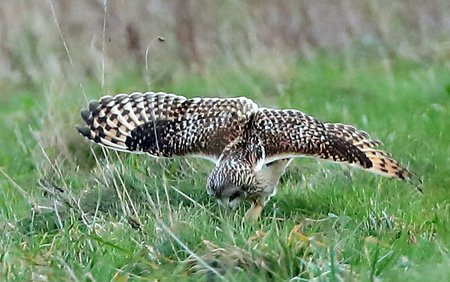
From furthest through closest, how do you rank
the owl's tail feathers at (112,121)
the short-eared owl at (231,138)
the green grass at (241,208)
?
the owl's tail feathers at (112,121) < the short-eared owl at (231,138) < the green grass at (241,208)

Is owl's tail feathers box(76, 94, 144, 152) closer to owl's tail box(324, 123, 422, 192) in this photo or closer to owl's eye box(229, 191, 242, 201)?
owl's eye box(229, 191, 242, 201)

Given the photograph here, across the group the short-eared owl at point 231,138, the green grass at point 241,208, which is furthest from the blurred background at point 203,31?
the short-eared owl at point 231,138

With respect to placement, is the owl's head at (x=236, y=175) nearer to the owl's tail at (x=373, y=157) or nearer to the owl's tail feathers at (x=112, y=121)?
the owl's tail at (x=373, y=157)

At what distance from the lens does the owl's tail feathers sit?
706 centimetres

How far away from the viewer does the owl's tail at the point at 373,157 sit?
662 cm

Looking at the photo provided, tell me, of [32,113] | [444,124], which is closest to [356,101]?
[444,124]

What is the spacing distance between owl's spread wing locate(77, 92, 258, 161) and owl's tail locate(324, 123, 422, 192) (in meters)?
0.53

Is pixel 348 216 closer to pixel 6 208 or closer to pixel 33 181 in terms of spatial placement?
pixel 6 208

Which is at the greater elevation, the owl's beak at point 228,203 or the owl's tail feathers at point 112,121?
the owl's tail feathers at point 112,121

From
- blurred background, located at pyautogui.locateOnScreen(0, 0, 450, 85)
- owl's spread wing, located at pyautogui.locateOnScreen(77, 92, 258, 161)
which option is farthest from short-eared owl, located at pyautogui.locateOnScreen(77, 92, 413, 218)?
blurred background, located at pyautogui.locateOnScreen(0, 0, 450, 85)

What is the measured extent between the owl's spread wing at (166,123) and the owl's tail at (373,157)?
53 centimetres

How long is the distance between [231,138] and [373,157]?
81 centimetres

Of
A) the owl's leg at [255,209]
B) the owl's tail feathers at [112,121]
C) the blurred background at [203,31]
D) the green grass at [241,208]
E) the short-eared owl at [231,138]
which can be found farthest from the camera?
the blurred background at [203,31]

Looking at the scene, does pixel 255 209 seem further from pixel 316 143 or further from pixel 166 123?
pixel 166 123
